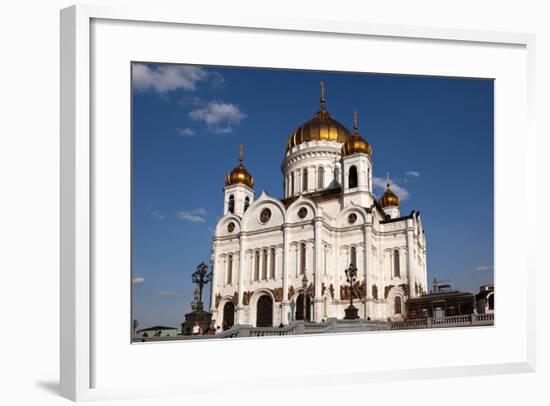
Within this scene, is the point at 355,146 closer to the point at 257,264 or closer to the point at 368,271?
the point at 368,271

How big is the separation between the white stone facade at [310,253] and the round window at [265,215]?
0.6 inches

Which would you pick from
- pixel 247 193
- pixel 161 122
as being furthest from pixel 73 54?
pixel 247 193

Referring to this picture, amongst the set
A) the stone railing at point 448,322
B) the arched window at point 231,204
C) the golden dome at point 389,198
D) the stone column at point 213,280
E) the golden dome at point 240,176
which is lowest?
the stone railing at point 448,322

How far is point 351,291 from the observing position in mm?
10477

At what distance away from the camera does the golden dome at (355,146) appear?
10583mm

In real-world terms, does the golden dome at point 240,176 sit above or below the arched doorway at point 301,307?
above

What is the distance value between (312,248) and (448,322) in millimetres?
2726

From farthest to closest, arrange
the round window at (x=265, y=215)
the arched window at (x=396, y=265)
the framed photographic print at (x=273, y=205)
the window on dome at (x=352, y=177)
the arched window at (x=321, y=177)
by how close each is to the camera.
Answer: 1. the arched window at (x=321, y=177)
2. the window on dome at (x=352, y=177)
3. the arched window at (x=396, y=265)
4. the round window at (x=265, y=215)
5. the framed photographic print at (x=273, y=205)

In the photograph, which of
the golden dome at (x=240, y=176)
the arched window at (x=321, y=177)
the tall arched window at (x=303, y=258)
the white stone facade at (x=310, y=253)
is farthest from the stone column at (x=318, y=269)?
the arched window at (x=321, y=177)

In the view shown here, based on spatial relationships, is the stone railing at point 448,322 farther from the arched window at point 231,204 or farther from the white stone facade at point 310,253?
the arched window at point 231,204

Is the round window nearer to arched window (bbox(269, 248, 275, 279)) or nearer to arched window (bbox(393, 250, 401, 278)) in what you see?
arched window (bbox(269, 248, 275, 279))

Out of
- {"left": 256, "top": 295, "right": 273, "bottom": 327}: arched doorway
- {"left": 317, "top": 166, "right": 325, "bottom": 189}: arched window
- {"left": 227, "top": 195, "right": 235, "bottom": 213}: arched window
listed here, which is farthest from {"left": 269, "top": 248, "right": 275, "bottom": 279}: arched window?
{"left": 317, "top": 166, "right": 325, "bottom": 189}: arched window

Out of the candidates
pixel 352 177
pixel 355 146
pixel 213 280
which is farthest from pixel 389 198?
pixel 213 280

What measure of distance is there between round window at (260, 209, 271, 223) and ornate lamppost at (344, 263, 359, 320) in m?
1.54
